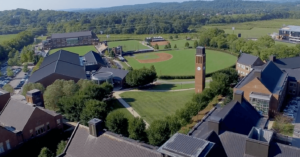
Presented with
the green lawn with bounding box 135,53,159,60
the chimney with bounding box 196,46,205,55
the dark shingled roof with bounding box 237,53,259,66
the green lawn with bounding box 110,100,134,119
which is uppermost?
the chimney with bounding box 196,46,205,55

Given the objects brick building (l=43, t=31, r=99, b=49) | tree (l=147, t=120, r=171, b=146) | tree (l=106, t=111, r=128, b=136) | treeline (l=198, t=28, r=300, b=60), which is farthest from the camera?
brick building (l=43, t=31, r=99, b=49)

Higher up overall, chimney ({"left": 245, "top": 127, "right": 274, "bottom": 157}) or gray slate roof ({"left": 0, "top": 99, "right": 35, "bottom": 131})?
chimney ({"left": 245, "top": 127, "right": 274, "bottom": 157})

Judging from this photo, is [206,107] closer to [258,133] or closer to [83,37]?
[258,133]

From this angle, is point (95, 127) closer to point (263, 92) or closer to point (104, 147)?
point (104, 147)

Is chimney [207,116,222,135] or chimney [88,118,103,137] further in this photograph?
chimney [88,118,103,137]

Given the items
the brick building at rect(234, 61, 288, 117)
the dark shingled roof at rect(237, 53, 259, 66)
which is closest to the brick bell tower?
the brick building at rect(234, 61, 288, 117)

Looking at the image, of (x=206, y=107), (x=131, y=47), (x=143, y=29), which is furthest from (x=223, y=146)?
(x=143, y=29)

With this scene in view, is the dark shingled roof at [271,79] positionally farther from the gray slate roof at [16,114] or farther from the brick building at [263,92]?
the gray slate roof at [16,114]

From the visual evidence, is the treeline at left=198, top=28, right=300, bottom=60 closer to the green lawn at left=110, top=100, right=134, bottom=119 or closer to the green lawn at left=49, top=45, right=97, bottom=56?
the green lawn at left=110, top=100, right=134, bottom=119
